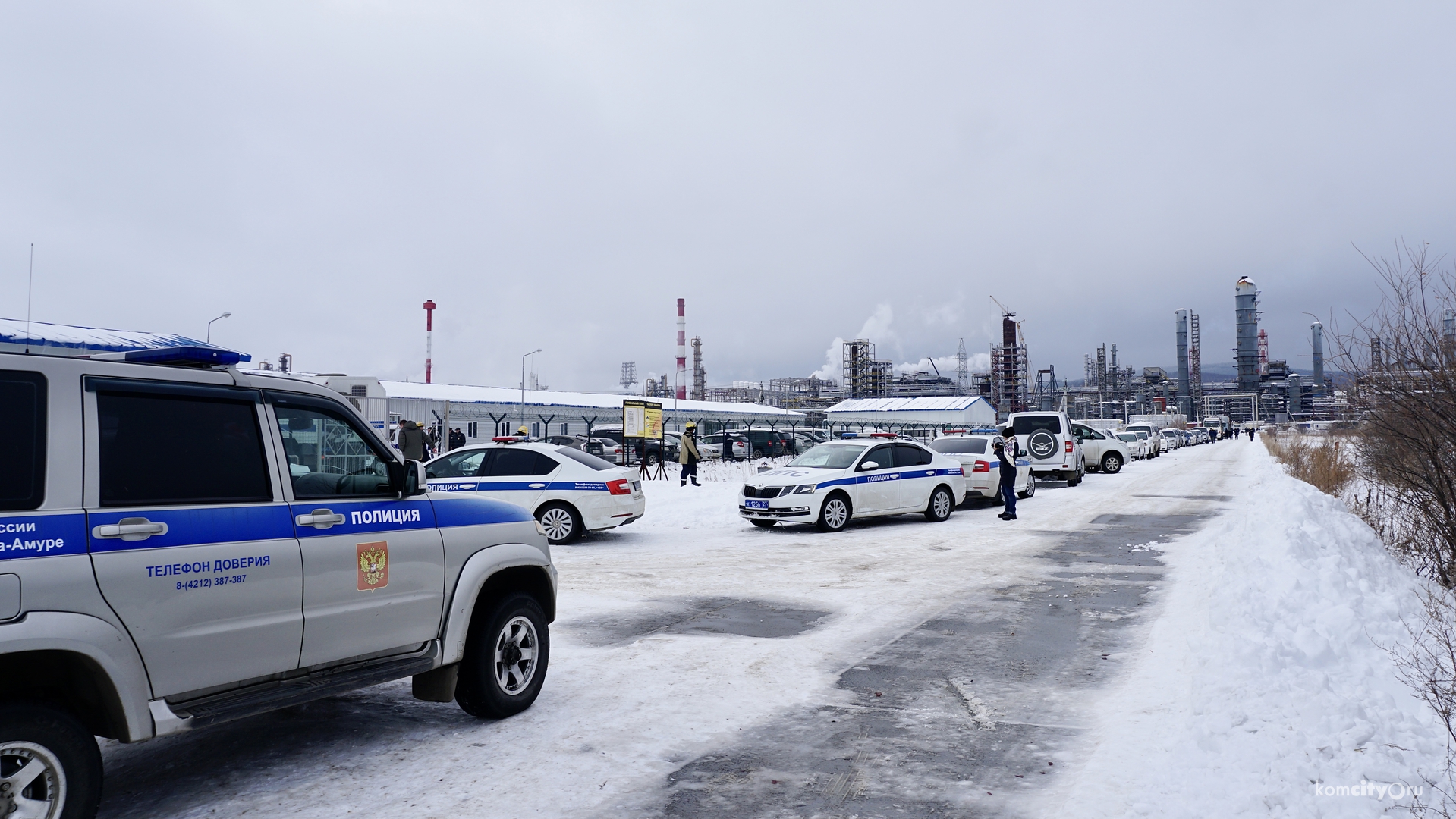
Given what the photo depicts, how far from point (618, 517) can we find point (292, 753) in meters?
9.53

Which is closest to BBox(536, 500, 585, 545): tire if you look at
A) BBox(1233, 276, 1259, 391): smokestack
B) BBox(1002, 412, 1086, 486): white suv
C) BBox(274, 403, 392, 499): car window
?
BBox(274, 403, 392, 499): car window

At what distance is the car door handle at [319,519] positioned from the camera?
14.5 ft

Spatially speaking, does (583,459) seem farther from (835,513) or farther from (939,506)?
(939,506)

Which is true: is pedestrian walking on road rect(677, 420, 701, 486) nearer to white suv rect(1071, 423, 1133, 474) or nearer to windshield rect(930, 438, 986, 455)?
windshield rect(930, 438, 986, 455)

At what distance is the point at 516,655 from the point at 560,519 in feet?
28.9

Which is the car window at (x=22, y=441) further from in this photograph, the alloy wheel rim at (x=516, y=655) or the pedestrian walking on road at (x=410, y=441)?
the pedestrian walking on road at (x=410, y=441)

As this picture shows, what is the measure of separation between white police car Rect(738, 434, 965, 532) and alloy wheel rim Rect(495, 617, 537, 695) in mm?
10296

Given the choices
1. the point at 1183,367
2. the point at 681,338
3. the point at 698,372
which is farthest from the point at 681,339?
the point at 1183,367

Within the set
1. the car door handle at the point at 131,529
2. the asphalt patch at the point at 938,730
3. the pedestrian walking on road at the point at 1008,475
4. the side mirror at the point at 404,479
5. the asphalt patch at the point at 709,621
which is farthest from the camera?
the pedestrian walking on road at the point at 1008,475

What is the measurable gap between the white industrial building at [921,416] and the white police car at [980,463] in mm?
49442

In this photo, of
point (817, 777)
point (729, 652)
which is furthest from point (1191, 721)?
point (729, 652)

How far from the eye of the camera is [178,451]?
4.06 m

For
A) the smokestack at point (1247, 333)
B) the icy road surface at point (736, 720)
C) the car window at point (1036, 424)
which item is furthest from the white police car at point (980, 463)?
the smokestack at point (1247, 333)

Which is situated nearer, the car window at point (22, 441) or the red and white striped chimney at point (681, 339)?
the car window at point (22, 441)
